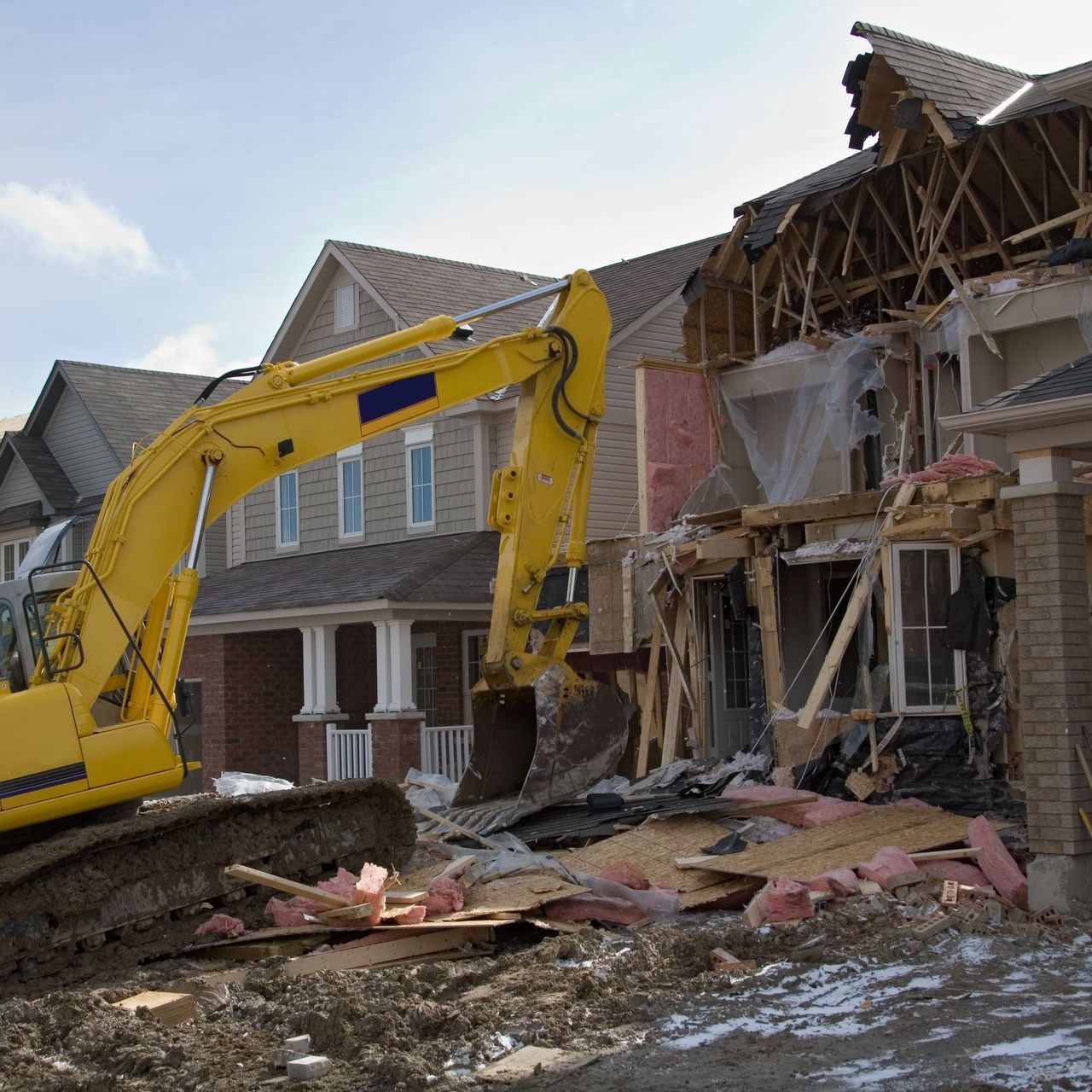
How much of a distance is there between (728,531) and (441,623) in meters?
8.12

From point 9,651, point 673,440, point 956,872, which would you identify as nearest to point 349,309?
point 673,440

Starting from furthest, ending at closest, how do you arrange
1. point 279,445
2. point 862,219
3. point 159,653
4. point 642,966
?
point 862,219
point 279,445
point 159,653
point 642,966

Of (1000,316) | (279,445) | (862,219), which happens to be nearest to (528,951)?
(279,445)

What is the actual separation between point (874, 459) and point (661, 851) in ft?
24.1

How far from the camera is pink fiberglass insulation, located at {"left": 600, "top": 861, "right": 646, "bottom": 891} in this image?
36.7ft

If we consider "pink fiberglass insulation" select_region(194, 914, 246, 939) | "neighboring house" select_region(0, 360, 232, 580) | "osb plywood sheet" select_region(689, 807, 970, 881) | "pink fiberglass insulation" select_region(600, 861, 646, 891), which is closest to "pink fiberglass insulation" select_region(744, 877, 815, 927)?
"osb plywood sheet" select_region(689, 807, 970, 881)

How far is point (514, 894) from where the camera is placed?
10.7m

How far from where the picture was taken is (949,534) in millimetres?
13906

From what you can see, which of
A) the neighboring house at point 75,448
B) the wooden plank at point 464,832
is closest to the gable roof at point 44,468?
the neighboring house at point 75,448

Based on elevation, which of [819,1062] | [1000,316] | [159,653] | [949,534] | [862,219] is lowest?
[819,1062]

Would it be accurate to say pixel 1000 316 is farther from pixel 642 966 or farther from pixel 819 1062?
pixel 819 1062

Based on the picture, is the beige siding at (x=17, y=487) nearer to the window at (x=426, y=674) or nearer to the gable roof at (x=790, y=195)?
the window at (x=426, y=674)

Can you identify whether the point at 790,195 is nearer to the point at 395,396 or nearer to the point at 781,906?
the point at 395,396

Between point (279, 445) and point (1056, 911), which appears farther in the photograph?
point (279, 445)
